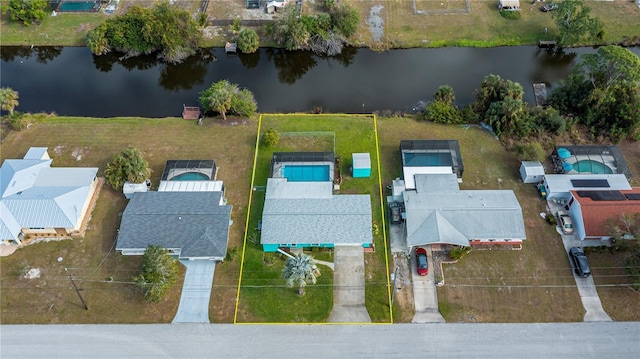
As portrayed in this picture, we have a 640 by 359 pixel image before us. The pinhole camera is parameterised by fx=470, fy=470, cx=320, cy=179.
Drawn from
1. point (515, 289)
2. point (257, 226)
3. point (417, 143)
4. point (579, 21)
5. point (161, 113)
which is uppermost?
point (579, 21)

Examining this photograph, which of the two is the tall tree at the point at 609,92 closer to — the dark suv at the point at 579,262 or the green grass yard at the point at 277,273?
the green grass yard at the point at 277,273

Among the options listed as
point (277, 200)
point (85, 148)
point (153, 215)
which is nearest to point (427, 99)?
point (277, 200)

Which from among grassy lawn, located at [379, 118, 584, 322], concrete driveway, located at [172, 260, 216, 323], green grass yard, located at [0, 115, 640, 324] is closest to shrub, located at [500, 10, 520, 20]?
green grass yard, located at [0, 115, 640, 324]

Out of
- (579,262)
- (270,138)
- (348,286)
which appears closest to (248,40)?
(270,138)

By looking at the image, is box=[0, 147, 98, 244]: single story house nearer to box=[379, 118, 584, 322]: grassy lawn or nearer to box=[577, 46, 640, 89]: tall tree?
box=[379, 118, 584, 322]: grassy lawn

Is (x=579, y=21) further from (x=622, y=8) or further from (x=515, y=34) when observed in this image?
(x=622, y=8)
